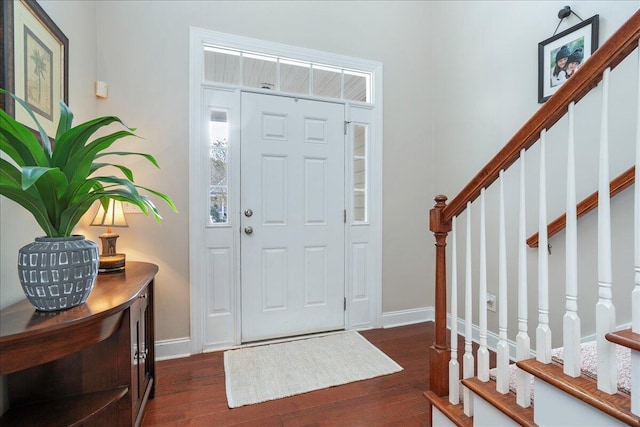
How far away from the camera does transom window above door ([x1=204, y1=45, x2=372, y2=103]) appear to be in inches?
95.6

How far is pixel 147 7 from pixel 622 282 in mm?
3426

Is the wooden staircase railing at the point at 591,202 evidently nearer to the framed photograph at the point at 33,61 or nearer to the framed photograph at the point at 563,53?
the framed photograph at the point at 563,53

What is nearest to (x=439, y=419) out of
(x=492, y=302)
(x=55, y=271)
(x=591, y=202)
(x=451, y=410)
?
(x=451, y=410)

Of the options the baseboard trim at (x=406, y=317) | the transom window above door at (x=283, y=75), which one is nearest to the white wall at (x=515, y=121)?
the baseboard trim at (x=406, y=317)

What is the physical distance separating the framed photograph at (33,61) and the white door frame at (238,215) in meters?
0.80

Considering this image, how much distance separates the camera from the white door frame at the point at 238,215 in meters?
2.29

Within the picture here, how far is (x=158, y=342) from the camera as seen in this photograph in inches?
87.8

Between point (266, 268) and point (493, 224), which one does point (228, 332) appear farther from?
point (493, 224)

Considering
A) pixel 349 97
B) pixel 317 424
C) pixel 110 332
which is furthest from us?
pixel 349 97

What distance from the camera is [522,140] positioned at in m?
1.11

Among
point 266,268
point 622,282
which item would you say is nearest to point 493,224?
point 622,282

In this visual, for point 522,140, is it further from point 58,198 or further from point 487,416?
point 58,198

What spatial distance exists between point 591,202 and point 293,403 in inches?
77.9

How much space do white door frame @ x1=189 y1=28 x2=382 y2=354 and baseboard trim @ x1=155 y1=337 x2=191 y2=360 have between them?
4 cm
